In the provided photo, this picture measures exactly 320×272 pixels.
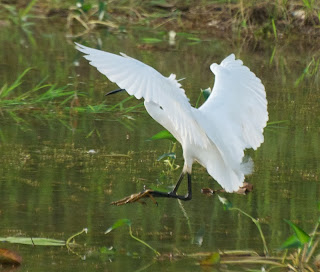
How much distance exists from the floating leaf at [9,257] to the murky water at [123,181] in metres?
0.05

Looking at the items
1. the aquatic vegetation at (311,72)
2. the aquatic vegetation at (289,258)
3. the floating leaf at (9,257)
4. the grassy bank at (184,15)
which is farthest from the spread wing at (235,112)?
the grassy bank at (184,15)

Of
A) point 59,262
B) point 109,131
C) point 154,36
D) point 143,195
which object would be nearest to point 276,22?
point 154,36

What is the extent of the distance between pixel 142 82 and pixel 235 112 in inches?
38.5

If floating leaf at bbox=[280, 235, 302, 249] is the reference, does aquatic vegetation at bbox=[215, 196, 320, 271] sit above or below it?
below

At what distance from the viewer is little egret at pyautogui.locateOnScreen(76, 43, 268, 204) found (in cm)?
428

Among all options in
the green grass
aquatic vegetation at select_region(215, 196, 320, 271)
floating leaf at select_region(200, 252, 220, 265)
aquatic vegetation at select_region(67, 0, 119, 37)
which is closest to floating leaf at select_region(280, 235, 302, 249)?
aquatic vegetation at select_region(215, 196, 320, 271)

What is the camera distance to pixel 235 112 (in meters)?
5.09

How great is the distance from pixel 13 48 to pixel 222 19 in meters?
3.47

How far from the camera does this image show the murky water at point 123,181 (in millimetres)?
4523

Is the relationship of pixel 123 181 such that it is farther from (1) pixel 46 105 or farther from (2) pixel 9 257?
(1) pixel 46 105

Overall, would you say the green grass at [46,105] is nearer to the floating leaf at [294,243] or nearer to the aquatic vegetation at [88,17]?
the floating leaf at [294,243]

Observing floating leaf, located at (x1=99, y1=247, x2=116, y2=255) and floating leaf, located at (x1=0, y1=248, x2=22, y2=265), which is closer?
floating leaf, located at (x1=0, y1=248, x2=22, y2=265)

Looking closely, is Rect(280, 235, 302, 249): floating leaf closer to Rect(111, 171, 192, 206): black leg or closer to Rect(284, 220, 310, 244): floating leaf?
Rect(284, 220, 310, 244): floating leaf

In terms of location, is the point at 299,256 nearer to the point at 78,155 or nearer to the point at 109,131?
the point at 78,155
